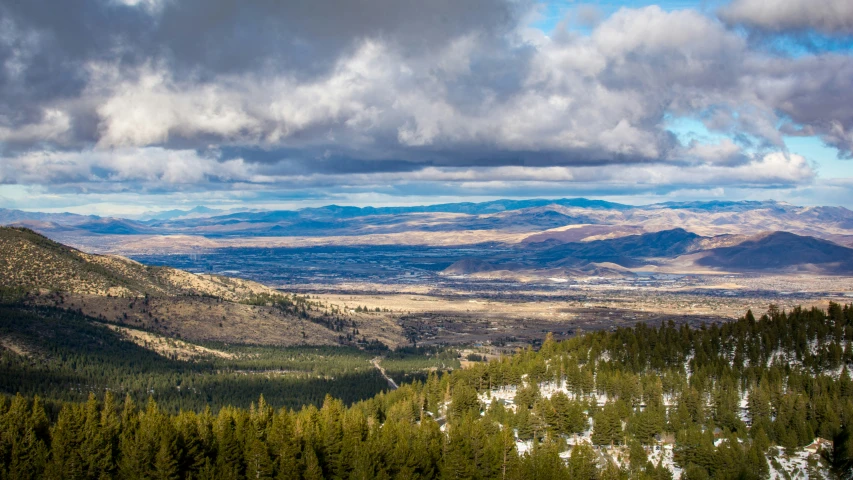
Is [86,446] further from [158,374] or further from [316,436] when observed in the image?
[158,374]

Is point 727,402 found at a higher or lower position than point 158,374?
higher

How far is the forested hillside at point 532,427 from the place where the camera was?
79.5 metres

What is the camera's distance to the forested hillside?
79.5m

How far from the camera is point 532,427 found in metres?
103

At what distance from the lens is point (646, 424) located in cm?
10019

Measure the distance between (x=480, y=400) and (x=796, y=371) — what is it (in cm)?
5279

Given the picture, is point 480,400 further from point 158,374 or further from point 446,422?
point 158,374

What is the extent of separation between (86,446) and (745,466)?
2751 inches

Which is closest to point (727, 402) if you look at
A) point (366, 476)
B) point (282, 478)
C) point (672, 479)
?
point (672, 479)

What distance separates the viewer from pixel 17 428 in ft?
264

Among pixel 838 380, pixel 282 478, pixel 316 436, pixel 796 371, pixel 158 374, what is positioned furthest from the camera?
pixel 158 374

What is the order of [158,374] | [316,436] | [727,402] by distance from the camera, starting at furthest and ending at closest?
[158,374] → [727,402] → [316,436]

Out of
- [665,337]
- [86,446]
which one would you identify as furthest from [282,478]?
[665,337]

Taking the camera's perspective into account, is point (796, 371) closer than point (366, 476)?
No
